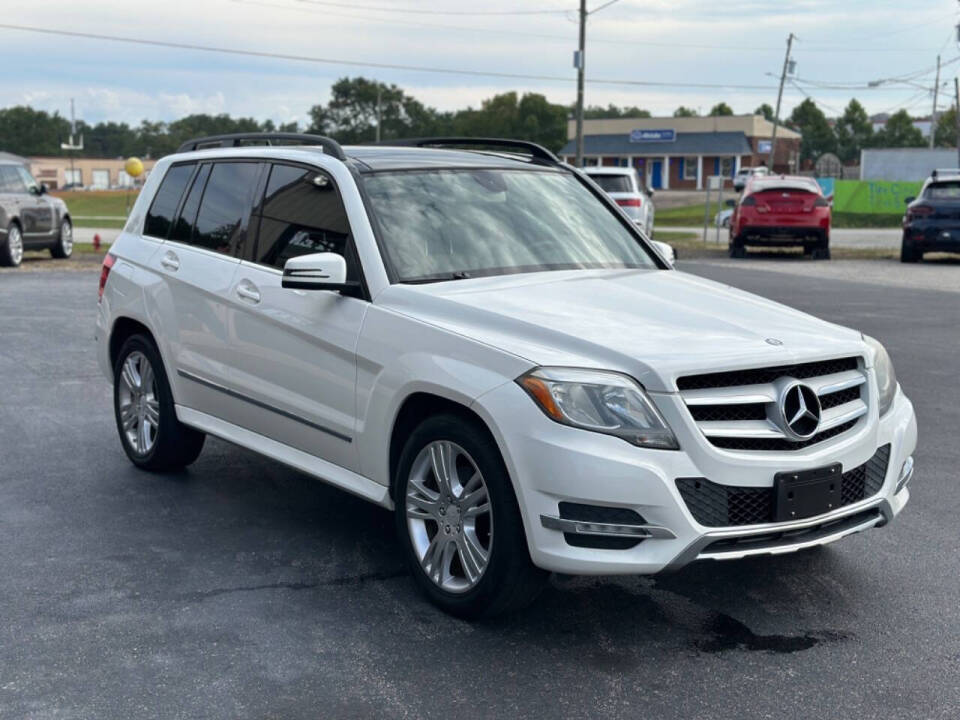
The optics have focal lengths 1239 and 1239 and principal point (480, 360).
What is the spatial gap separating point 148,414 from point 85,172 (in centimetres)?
16122

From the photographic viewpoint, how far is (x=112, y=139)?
613ft

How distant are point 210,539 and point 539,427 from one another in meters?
2.26

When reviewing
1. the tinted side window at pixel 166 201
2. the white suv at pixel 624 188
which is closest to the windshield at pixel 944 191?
the white suv at pixel 624 188

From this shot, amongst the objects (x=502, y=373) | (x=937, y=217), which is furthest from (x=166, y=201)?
(x=937, y=217)

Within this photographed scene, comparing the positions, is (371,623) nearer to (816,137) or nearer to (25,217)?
(25,217)

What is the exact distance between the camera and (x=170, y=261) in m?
6.68

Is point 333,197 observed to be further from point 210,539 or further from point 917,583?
point 917,583

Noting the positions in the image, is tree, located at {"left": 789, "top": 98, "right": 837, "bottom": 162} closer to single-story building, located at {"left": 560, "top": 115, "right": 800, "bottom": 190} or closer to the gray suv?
single-story building, located at {"left": 560, "top": 115, "right": 800, "bottom": 190}

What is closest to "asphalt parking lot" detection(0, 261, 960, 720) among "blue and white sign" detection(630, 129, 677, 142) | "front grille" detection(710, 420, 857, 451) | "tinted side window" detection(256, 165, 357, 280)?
"front grille" detection(710, 420, 857, 451)

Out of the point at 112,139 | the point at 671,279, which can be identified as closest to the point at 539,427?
the point at 671,279

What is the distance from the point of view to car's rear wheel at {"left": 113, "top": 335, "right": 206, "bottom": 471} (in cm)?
678

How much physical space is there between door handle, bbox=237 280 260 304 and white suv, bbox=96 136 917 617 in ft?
0.05

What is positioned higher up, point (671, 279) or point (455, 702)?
point (671, 279)

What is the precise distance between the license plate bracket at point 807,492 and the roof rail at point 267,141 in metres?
2.56
